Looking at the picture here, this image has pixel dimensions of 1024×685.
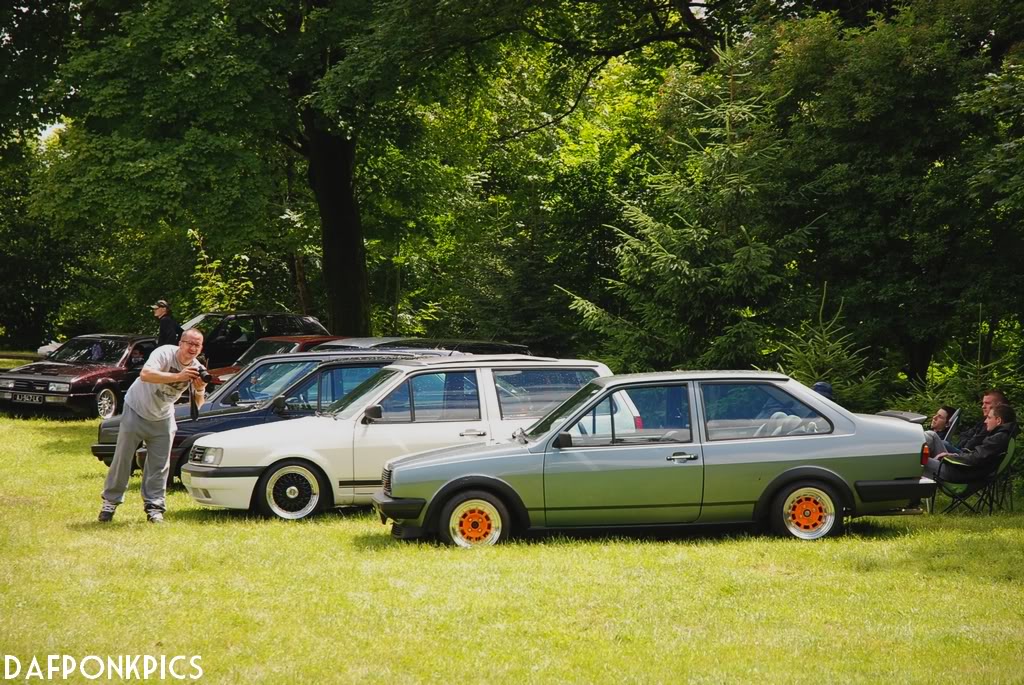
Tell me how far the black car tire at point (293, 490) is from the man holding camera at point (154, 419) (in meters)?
1.00

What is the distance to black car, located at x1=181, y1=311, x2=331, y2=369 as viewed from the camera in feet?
81.7

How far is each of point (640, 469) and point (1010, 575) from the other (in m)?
3.07

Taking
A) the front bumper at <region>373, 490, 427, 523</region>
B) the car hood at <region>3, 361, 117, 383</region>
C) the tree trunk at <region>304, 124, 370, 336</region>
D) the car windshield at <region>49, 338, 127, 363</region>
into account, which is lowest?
the front bumper at <region>373, 490, 427, 523</region>

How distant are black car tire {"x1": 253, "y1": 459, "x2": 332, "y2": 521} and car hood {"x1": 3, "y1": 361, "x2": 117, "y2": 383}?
1289cm

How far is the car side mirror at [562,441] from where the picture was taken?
11172 mm

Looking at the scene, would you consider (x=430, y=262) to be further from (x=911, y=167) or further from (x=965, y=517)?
(x=965, y=517)

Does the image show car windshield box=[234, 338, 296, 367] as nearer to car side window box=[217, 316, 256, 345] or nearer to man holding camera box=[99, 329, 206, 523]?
car side window box=[217, 316, 256, 345]

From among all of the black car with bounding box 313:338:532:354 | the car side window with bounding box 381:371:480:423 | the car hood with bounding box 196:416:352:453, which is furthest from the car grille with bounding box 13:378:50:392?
the car side window with bounding box 381:371:480:423

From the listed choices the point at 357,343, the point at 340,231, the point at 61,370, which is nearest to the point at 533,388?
the point at 357,343

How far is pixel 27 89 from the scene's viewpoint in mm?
26922

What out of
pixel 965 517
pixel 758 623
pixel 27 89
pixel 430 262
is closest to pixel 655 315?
pixel 965 517

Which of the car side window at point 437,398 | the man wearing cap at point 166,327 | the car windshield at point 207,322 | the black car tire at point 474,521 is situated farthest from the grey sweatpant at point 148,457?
the car windshield at point 207,322

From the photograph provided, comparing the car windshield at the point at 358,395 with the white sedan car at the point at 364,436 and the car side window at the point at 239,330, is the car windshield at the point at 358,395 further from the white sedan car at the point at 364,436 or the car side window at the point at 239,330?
the car side window at the point at 239,330

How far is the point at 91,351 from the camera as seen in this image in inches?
1017
